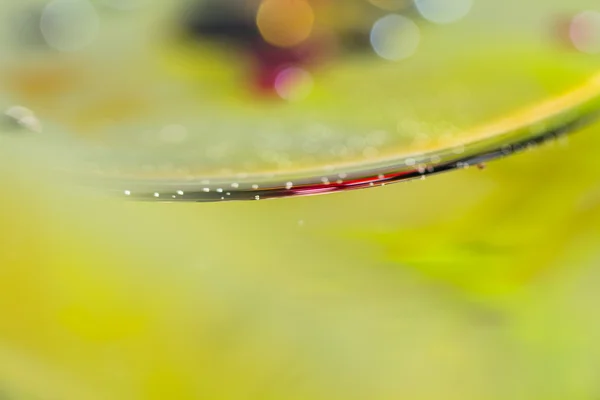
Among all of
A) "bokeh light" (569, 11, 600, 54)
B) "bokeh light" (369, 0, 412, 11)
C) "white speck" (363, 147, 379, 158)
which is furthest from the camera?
"bokeh light" (369, 0, 412, 11)

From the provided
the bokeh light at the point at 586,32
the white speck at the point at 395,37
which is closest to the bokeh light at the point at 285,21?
the white speck at the point at 395,37

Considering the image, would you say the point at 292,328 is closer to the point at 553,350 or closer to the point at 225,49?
the point at 553,350

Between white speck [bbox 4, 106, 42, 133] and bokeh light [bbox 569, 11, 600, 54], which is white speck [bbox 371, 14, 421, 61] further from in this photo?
white speck [bbox 4, 106, 42, 133]

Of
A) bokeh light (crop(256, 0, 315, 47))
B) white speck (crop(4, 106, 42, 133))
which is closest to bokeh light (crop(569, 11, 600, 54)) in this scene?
bokeh light (crop(256, 0, 315, 47))

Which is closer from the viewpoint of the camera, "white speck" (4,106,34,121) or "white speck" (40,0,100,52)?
"white speck" (4,106,34,121)

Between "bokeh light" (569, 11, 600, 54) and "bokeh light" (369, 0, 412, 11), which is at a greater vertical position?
"bokeh light" (369, 0, 412, 11)

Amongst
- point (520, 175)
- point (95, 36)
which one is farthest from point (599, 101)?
point (95, 36)
